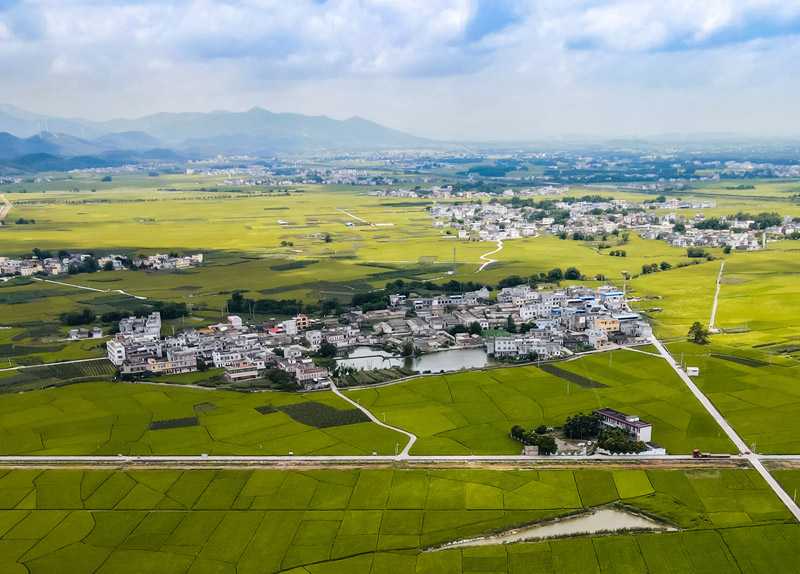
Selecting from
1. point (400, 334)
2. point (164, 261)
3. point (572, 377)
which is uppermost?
point (572, 377)

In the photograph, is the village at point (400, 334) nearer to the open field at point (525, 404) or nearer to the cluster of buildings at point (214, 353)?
the cluster of buildings at point (214, 353)

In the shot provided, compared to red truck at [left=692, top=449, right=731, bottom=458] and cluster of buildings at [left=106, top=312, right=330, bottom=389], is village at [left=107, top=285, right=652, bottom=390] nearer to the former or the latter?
cluster of buildings at [left=106, top=312, right=330, bottom=389]

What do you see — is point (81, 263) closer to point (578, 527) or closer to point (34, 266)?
point (34, 266)

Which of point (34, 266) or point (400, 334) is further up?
point (400, 334)

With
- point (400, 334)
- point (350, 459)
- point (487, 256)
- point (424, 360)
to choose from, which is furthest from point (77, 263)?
point (350, 459)

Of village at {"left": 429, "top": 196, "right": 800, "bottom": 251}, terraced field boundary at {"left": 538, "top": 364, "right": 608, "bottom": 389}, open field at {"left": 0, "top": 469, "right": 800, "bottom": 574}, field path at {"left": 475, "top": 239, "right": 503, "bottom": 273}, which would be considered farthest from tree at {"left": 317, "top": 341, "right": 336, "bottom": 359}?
village at {"left": 429, "top": 196, "right": 800, "bottom": 251}

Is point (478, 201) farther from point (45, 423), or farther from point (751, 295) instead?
point (45, 423)
